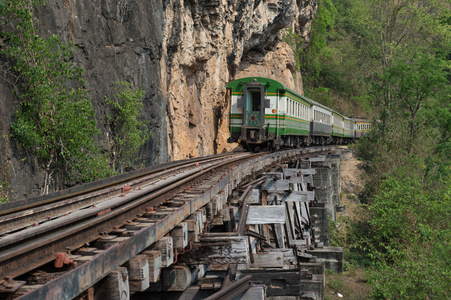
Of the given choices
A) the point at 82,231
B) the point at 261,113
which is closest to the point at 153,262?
the point at 82,231

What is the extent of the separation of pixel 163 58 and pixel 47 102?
7442mm

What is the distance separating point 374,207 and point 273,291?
14170mm

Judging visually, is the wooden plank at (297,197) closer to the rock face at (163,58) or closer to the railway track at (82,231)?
the rock face at (163,58)

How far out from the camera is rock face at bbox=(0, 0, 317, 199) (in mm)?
10809

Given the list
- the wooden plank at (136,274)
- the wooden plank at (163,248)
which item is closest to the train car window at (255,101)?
the wooden plank at (163,248)

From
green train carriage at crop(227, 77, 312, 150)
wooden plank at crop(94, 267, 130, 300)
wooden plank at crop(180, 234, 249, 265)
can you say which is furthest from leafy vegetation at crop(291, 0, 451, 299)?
wooden plank at crop(94, 267, 130, 300)

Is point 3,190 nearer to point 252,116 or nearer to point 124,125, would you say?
point 124,125

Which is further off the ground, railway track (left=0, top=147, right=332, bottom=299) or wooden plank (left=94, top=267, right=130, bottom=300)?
railway track (left=0, top=147, right=332, bottom=299)

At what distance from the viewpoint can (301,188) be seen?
1577 cm

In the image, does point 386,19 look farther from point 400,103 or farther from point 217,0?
point 217,0

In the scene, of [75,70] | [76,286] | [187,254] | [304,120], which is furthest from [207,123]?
[76,286]

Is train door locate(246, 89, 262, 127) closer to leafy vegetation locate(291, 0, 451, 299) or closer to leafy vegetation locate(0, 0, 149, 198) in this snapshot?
leafy vegetation locate(291, 0, 451, 299)

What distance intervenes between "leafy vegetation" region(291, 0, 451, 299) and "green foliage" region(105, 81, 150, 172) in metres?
8.02

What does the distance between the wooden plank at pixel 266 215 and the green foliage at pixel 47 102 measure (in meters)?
4.42
